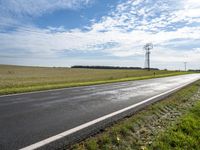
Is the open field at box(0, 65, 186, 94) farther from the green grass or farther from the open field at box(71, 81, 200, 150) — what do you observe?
the green grass

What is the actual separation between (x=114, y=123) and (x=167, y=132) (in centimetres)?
159

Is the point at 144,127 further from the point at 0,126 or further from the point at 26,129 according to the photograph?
the point at 0,126

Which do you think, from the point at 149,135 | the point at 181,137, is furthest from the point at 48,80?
the point at 181,137

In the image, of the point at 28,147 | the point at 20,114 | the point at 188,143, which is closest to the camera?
the point at 28,147

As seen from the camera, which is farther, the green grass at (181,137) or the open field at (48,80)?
the open field at (48,80)

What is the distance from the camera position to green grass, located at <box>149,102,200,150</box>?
5000mm

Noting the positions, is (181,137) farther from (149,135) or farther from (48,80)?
(48,80)

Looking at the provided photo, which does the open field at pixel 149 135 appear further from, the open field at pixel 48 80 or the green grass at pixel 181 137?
the open field at pixel 48 80

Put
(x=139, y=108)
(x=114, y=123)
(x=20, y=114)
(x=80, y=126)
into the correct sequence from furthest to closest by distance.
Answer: (x=139, y=108) → (x=20, y=114) → (x=114, y=123) → (x=80, y=126)

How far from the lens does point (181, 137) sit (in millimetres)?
5574

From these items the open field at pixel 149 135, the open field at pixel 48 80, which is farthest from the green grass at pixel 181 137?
the open field at pixel 48 80

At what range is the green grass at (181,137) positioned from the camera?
5000mm

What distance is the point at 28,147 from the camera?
4.66 m

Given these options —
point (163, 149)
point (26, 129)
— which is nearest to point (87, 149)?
point (163, 149)
